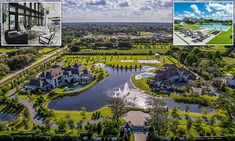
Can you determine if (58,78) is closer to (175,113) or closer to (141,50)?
(175,113)

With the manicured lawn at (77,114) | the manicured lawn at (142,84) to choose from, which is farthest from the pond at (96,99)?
the manicured lawn at (77,114)

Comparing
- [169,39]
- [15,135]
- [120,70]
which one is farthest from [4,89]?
[169,39]

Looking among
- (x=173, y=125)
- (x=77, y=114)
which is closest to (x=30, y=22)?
(x=77, y=114)

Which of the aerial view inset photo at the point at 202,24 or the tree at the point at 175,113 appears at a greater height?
the aerial view inset photo at the point at 202,24

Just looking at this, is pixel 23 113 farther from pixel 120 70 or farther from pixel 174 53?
pixel 174 53

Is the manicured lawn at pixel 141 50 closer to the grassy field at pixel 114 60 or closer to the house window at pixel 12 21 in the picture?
the grassy field at pixel 114 60

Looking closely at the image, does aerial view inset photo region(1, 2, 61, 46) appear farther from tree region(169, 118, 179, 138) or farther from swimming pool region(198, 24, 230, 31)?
tree region(169, 118, 179, 138)
